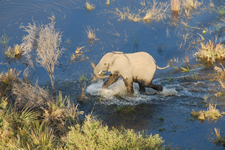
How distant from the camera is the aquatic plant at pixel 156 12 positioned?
11576mm

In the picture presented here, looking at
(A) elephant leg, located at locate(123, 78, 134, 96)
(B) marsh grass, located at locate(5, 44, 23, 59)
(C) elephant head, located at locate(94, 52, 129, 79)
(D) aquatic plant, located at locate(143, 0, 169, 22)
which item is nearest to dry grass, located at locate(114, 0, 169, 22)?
(D) aquatic plant, located at locate(143, 0, 169, 22)

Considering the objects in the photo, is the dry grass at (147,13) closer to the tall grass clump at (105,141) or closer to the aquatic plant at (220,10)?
the aquatic plant at (220,10)

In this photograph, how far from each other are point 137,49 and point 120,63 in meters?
3.30

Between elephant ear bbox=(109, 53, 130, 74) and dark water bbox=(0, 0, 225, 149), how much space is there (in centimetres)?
84

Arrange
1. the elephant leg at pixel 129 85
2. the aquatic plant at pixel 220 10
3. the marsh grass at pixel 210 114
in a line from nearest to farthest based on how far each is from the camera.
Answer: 1. the marsh grass at pixel 210 114
2. the elephant leg at pixel 129 85
3. the aquatic plant at pixel 220 10

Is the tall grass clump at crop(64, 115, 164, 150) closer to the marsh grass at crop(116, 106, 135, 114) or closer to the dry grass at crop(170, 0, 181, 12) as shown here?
the marsh grass at crop(116, 106, 135, 114)

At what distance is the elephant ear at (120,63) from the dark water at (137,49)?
2.75 ft

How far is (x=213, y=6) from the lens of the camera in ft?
41.1

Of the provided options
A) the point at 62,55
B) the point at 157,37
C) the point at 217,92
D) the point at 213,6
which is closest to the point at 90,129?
the point at 217,92

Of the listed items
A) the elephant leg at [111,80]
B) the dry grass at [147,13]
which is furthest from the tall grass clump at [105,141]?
the dry grass at [147,13]

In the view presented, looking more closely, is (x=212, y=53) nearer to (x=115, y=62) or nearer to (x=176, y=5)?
(x=115, y=62)

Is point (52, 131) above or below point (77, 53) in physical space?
below

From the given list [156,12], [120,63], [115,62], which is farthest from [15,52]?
[156,12]

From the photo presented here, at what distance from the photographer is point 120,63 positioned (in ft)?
21.1
